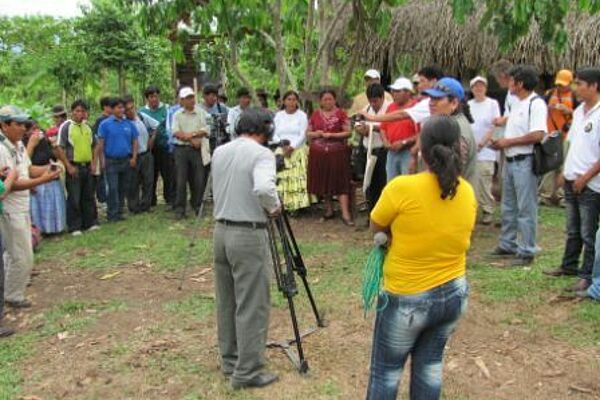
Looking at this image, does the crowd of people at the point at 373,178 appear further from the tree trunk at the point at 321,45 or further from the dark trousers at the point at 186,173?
the tree trunk at the point at 321,45

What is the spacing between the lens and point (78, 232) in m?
8.81

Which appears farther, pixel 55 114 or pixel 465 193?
pixel 55 114

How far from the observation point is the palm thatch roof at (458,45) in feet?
34.1

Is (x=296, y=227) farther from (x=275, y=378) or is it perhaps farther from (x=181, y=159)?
(x=275, y=378)

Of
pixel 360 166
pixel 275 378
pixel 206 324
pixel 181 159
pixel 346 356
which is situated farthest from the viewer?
pixel 181 159

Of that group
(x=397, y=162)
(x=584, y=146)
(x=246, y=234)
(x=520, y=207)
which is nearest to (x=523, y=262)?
(x=520, y=207)

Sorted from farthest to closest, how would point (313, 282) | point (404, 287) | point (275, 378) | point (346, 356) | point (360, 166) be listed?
point (360, 166) < point (313, 282) < point (346, 356) < point (275, 378) < point (404, 287)

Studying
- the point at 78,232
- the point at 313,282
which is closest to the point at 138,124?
the point at 78,232

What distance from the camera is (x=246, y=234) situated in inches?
154

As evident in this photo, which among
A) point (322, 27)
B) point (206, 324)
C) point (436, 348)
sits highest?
point (322, 27)

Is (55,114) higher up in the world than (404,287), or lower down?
higher up

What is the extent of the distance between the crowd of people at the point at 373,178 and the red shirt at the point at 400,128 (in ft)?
0.06

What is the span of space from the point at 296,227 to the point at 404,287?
568cm

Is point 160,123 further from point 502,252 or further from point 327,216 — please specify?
point 502,252
